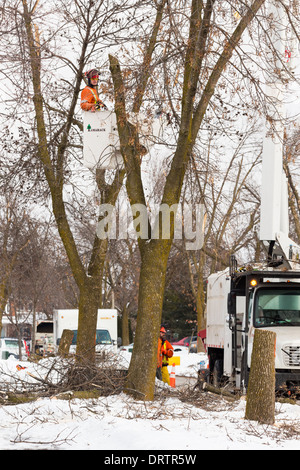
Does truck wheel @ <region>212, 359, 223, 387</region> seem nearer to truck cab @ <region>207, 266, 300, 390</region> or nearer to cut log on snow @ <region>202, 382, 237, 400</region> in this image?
truck cab @ <region>207, 266, 300, 390</region>

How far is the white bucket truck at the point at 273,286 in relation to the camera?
1303 centimetres

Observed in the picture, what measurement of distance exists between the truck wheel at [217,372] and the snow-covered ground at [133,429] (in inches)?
251

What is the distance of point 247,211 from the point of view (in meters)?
37.0

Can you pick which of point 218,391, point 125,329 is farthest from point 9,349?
point 218,391

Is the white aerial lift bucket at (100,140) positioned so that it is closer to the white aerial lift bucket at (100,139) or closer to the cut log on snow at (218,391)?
the white aerial lift bucket at (100,139)

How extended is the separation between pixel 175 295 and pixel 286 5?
5219 cm

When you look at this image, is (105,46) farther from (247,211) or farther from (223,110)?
(247,211)

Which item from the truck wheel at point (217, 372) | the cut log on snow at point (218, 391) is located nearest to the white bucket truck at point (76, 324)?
the truck wheel at point (217, 372)

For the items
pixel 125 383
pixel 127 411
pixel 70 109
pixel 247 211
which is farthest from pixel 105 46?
pixel 247 211

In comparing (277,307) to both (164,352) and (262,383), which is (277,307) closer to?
(164,352)

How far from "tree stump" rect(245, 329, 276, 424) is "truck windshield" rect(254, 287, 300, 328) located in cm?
440

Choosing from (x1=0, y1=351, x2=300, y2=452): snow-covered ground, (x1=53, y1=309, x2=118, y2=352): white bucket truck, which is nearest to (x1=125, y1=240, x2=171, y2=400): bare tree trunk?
(x1=0, y1=351, x2=300, y2=452): snow-covered ground

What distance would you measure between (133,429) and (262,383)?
2195 mm
